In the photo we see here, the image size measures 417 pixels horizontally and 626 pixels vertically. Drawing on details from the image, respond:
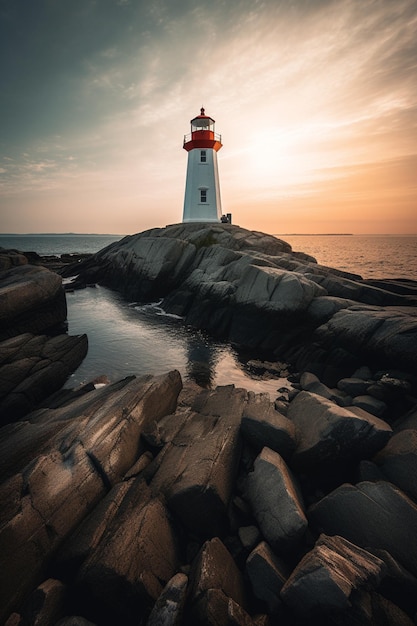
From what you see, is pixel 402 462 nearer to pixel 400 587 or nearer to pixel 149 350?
pixel 400 587

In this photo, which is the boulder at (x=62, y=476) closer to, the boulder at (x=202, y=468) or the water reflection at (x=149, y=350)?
the boulder at (x=202, y=468)

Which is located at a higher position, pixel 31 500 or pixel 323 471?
pixel 31 500

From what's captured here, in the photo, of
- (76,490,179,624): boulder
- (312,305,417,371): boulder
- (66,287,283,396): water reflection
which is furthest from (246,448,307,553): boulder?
(312,305,417,371): boulder

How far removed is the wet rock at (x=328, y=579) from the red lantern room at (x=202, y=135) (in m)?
41.1

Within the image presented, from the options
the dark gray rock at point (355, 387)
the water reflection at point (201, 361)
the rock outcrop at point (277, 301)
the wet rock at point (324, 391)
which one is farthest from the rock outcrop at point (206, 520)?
the water reflection at point (201, 361)

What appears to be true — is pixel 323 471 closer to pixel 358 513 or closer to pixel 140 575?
pixel 358 513

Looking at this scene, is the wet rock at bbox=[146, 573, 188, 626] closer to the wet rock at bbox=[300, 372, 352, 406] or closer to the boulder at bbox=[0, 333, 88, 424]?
the wet rock at bbox=[300, 372, 352, 406]

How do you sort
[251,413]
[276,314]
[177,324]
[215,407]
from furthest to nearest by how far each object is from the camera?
[177,324] → [276,314] → [215,407] → [251,413]

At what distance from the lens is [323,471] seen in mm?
5707

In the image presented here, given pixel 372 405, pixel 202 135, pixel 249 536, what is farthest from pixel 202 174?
pixel 249 536

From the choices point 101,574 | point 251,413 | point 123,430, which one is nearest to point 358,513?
point 251,413

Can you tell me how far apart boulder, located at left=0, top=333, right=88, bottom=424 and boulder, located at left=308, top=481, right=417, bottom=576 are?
941 cm

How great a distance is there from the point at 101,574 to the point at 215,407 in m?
4.46

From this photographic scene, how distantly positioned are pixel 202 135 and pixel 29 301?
3261 centimetres
